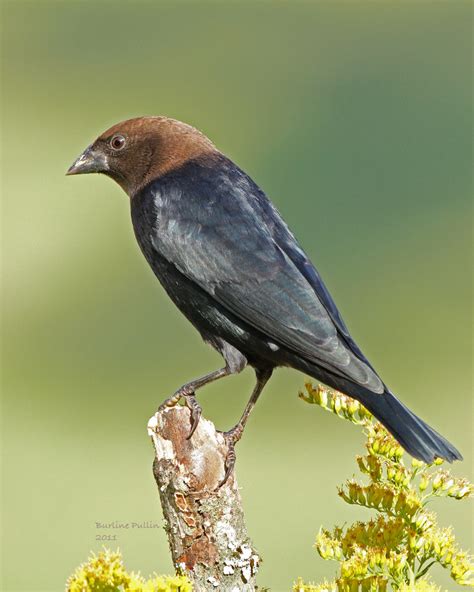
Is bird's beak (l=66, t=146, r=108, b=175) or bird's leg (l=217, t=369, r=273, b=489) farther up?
bird's beak (l=66, t=146, r=108, b=175)

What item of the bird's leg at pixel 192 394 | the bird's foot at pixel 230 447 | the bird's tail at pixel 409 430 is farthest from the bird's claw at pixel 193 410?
the bird's tail at pixel 409 430

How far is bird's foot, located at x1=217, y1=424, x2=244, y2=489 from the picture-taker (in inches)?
111

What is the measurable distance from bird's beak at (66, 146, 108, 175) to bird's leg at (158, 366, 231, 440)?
51.2 inches

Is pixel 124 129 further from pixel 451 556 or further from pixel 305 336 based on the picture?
pixel 451 556

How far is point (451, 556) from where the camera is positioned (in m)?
2.46

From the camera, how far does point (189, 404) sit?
10.3ft

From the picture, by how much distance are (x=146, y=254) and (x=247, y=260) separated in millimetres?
490

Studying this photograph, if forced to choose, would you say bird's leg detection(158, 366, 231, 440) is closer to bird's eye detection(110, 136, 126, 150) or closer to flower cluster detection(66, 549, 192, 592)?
flower cluster detection(66, 549, 192, 592)

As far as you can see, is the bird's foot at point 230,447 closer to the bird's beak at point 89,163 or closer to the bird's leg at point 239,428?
the bird's leg at point 239,428

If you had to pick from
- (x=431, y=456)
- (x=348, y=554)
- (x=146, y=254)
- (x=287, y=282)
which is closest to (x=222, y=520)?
(x=348, y=554)

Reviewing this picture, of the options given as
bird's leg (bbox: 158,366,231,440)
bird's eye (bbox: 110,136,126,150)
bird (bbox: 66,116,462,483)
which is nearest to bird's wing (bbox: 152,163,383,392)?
bird (bbox: 66,116,462,483)

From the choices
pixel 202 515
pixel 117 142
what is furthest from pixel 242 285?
pixel 117 142

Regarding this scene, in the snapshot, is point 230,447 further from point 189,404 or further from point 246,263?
point 246,263

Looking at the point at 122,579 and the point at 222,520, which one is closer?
the point at 122,579
